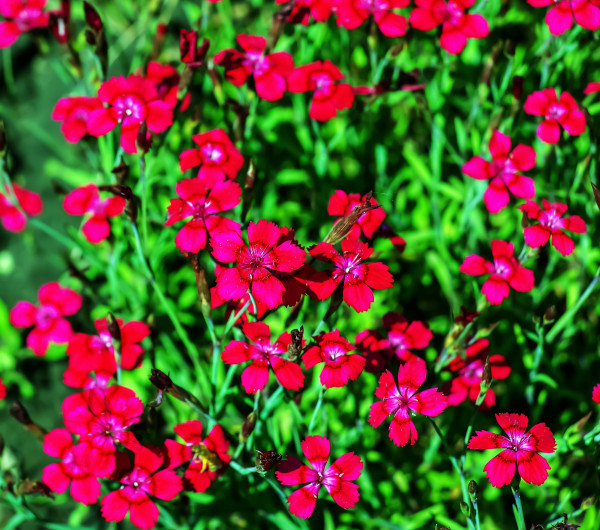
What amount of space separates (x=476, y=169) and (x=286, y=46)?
88 centimetres

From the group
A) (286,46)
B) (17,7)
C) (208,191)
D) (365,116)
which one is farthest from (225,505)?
(17,7)

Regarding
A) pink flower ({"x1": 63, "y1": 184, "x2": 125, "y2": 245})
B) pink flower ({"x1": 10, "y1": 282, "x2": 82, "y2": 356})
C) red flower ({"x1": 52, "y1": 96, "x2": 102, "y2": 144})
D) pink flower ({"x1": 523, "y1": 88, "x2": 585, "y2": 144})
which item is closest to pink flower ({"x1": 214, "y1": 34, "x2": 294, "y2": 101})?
red flower ({"x1": 52, "y1": 96, "x2": 102, "y2": 144})

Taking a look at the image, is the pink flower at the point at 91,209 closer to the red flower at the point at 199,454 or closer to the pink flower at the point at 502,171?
the red flower at the point at 199,454

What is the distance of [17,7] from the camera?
184cm

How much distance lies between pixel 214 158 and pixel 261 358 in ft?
1.69

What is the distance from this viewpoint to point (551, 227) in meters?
1.34

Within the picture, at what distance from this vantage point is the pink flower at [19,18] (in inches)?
70.3

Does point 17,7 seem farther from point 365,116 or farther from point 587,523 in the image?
point 587,523

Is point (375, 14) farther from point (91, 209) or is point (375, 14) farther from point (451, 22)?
point (91, 209)

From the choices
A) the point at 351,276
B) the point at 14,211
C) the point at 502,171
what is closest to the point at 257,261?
the point at 351,276

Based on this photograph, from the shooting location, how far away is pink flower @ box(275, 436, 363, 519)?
1119 mm

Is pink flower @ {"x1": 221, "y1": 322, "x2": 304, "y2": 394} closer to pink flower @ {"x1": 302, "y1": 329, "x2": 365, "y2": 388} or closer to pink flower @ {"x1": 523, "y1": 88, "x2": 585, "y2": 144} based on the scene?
pink flower @ {"x1": 302, "y1": 329, "x2": 365, "y2": 388}

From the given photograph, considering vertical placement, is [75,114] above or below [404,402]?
above

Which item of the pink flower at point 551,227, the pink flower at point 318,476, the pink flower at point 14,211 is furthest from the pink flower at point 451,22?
the pink flower at point 14,211
